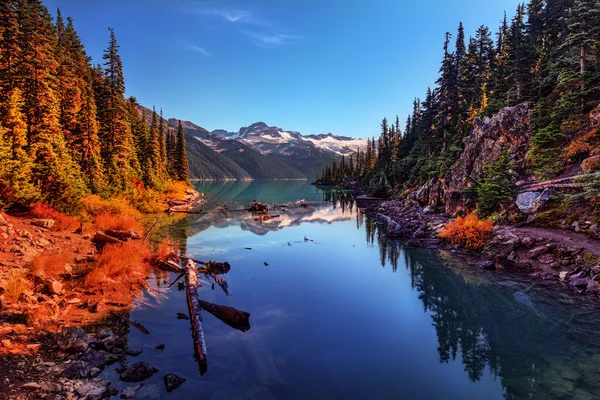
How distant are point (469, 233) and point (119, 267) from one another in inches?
924

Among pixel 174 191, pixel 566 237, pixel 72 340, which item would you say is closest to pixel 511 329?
pixel 566 237

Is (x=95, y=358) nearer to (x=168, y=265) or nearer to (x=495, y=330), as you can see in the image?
(x=168, y=265)

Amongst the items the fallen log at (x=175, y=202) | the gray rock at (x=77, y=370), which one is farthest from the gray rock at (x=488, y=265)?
the fallen log at (x=175, y=202)

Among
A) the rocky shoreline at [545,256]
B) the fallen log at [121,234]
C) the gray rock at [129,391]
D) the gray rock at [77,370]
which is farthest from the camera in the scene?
the fallen log at [121,234]

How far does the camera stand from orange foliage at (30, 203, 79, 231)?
20986 mm

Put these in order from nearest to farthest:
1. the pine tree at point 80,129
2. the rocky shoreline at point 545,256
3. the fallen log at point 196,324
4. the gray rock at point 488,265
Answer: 1. the fallen log at point 196,324
2. the rocky shoreline at point 545,256
3. the gray rock at point 488,265
4. the pine tree at point 80,129

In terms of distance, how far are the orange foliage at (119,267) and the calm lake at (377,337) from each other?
1326 millimetres

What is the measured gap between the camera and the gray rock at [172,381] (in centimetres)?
806

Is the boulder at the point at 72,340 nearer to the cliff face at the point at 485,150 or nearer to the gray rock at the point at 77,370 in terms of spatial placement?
the gray rock at the point at 77,370

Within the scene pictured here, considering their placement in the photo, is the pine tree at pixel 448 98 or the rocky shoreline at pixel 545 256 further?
the pine tree at pixel 448 98

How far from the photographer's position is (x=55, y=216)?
2175 centimetres

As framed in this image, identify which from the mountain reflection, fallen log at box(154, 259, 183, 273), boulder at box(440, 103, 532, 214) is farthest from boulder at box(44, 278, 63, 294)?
boulder at box(440, 103, 532, 214)

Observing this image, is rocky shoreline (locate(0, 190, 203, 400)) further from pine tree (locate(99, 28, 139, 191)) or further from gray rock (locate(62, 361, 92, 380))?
pine tree (locate(99, 28, 139, 191))

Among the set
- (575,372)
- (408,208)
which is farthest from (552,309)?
(408,208)
